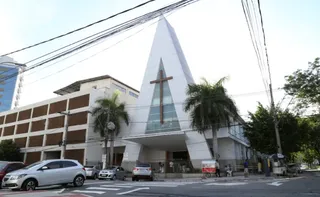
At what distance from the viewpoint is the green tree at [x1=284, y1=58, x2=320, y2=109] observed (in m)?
24.0

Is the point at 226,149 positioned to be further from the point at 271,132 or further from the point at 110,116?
the point at 110,116

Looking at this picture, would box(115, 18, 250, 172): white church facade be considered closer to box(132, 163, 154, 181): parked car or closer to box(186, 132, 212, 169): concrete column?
box(186, 132, 212, 169): concrete column

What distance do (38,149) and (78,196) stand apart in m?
37.4

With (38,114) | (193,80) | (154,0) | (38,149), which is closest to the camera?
(154,0)

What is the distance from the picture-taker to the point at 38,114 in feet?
148

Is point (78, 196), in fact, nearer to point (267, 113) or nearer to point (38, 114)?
point (267, 113)

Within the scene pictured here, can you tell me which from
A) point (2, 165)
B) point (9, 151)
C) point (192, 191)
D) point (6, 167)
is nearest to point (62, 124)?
point (9, 151)

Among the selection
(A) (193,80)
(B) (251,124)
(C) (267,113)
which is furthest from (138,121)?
(C) (267,113)

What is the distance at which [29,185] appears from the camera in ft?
37.1

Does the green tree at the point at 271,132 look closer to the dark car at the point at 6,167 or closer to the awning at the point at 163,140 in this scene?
the awning at the point at 163,140

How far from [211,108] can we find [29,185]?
18507 millimetres

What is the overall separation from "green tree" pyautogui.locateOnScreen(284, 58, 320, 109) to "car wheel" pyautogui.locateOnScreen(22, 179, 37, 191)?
23336mm

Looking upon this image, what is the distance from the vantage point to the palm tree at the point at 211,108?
2559 cm

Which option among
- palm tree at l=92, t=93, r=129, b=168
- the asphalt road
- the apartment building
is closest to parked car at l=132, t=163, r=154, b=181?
the asphalt road
